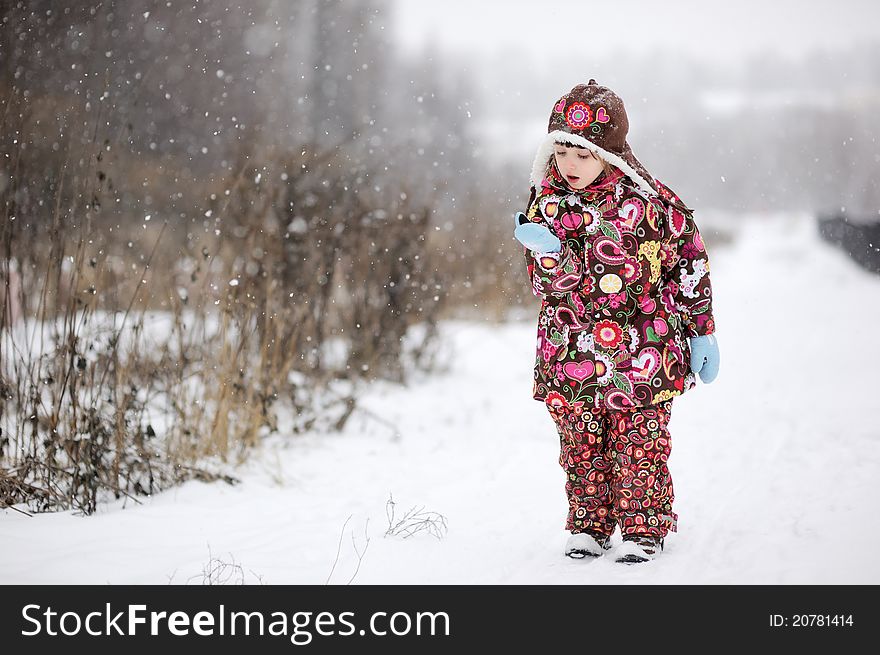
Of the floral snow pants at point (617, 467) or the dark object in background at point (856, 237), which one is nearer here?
the floral snow pants at point (617, 467)

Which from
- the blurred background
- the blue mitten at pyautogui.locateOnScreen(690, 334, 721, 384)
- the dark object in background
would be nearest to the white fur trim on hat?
the blue mitten at pyautogui.locateOnScreen(690, 334, 721, 384)

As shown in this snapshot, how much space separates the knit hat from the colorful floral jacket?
0.05 meters

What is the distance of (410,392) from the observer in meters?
5.18

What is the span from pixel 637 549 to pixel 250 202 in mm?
2848

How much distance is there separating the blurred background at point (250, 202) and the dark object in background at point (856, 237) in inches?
3.2

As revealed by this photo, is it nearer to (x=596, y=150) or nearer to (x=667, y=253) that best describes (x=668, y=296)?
(x=667, y=253)

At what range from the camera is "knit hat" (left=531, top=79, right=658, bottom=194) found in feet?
7.23

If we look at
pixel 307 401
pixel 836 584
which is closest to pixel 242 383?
pixel 307 401

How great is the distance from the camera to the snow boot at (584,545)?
2400mm

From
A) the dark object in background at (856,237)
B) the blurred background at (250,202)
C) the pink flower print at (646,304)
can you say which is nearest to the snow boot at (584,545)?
the pink flower print at (646,304)

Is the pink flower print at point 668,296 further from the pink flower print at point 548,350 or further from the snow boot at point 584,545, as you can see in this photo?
the snow boot at point 584,545

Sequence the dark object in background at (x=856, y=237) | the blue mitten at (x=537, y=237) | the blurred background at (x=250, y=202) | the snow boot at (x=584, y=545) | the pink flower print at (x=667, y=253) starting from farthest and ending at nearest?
the dark object in background at (x=856, y=237)
the blurred background at (x=250, y=202)
the snow boot at (x=584, y=545)
the pink flower print at (x=667, y=253)
the blue mitten at (x=537, y=237)

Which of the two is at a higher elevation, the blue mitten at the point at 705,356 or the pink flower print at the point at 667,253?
the pink flower print at the point at 667,253

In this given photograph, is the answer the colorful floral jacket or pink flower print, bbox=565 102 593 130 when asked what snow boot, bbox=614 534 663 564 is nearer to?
the colorful floral jacket
